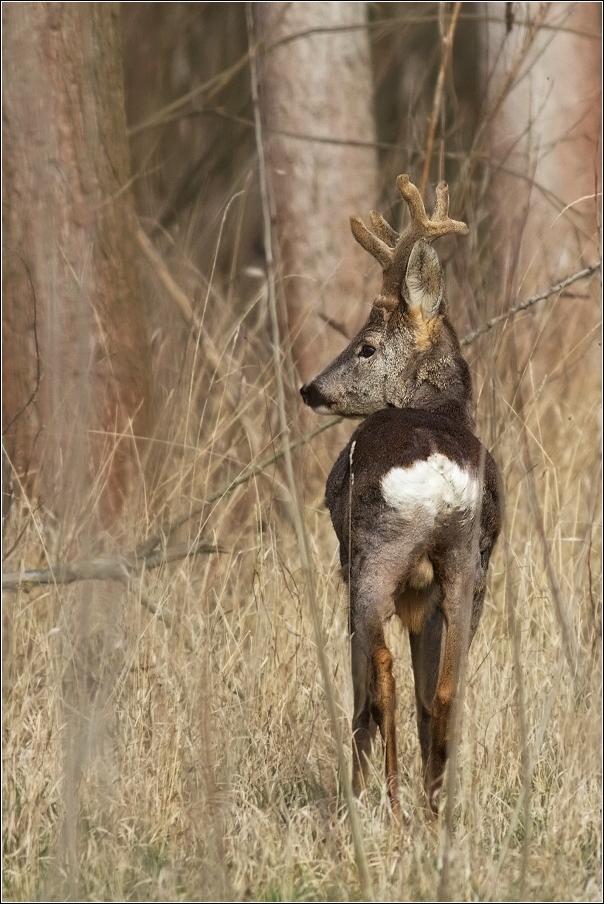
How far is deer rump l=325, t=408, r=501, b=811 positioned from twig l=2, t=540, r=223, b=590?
489 millimetres

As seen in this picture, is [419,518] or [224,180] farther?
[224,180]

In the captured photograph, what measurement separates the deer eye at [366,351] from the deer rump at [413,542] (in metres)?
0.46

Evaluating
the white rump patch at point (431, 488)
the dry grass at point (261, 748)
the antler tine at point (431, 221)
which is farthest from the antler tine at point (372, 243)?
the white rump patch at point (431, 488)

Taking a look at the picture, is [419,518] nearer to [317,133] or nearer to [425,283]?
[425,283]

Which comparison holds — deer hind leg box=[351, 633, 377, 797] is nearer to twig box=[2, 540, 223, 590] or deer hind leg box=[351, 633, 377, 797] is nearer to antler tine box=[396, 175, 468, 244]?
twig box=[2, 540, 223, 590]

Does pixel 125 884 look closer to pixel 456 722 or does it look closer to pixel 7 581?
pixel 456 722

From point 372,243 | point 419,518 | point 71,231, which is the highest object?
point 71,231

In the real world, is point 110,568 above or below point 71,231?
below

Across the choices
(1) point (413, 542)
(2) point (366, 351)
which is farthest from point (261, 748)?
(2) point (366, 351)

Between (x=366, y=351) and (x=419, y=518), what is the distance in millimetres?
845

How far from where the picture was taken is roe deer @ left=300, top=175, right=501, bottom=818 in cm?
324

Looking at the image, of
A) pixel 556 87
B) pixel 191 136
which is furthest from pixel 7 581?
pixel 191 136

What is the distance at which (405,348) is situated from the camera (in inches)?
152

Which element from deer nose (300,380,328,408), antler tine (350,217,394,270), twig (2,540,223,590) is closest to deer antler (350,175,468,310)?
antler tine (350,217,394,270)
